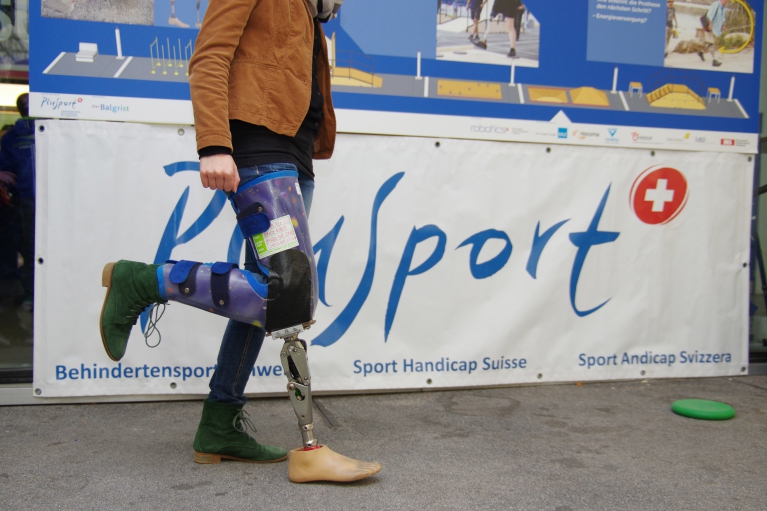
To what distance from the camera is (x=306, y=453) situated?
77.9 inches

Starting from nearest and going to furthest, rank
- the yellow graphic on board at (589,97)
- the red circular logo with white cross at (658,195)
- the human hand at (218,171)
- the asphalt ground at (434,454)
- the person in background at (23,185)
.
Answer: the human hand at (218,171), the asphalt ground at (434,454), the person in background at (23,185), the yellow graphic on board at (589,97), the red circular logo with white cross at (658,195)

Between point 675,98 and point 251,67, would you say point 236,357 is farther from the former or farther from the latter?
point 675,98

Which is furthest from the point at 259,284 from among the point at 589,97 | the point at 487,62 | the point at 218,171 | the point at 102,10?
the point at 589,97

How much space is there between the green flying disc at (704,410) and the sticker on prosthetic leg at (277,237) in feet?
6.37

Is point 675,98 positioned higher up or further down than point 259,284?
higher up

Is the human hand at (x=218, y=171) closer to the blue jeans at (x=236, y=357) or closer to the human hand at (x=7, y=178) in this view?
the blue jeans at (x=236, y=357)

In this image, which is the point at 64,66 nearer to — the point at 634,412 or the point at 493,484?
the point at 493,484

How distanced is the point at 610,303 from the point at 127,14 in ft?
8.75

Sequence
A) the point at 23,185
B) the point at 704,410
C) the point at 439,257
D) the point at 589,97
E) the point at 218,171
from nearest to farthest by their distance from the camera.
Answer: the point at 218,171 < the point at 704,410 < the point at 23,185 < the point at 439,257 < the point at 589,97

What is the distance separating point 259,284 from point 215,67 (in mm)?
616

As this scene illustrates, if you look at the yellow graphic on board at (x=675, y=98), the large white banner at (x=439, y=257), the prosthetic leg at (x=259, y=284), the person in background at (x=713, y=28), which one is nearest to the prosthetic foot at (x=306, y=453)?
the prosthetic leg at (x=259, y=284)

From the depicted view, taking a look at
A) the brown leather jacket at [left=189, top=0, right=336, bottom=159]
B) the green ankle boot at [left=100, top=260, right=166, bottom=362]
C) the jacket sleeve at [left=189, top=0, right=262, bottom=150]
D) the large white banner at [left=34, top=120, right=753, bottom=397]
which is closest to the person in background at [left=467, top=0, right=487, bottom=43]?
the large white banner at [left=34, top=120, right=753, bottom=397]

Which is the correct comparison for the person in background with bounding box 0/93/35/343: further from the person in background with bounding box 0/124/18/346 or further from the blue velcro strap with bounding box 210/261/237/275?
the blue velcro strap with bounding box 210/261/237/275

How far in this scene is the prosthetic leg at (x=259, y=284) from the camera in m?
1.88
